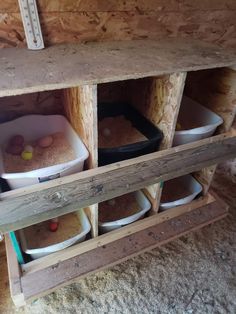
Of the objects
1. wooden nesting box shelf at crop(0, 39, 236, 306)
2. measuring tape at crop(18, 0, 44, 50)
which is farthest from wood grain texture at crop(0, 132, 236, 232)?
measuring tape at crop(18, 0, 44, 50)

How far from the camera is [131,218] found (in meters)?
1.26

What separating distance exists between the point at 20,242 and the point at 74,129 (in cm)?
57

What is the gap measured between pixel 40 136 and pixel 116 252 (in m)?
0.65

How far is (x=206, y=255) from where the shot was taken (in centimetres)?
140

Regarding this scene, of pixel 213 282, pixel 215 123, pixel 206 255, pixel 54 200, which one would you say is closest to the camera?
pixel 54 200

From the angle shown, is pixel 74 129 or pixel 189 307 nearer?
pixel 74 129

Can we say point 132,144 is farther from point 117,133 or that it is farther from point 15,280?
point 15,280

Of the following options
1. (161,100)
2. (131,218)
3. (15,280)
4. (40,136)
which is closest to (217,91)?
(161,100)

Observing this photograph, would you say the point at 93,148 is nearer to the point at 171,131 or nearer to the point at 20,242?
the point at 171,131

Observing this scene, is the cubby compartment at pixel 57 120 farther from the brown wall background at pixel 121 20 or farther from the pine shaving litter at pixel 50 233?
the brown wall background at pixel 121 20

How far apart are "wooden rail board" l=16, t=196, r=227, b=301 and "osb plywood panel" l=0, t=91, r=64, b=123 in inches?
27.3

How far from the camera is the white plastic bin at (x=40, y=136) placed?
85 centimetres

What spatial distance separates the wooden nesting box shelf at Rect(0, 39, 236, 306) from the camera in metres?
0.81

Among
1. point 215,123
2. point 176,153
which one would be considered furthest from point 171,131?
point 215,123
